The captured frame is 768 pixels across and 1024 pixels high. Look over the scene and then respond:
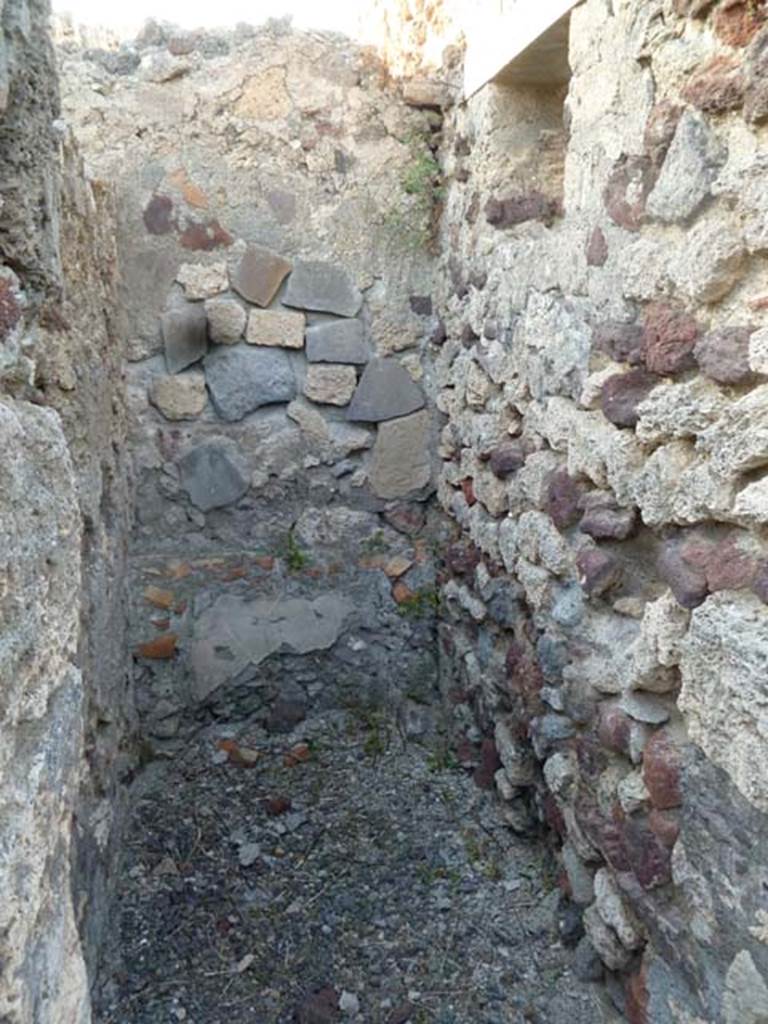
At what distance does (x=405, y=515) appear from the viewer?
2963 mm

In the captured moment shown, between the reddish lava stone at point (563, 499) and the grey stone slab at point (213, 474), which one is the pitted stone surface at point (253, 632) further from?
the reddish lava stone at point (563, 499)

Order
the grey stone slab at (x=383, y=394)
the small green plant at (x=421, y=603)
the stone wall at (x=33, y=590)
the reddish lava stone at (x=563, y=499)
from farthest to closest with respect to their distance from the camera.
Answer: the small green plant at (x=421, y=603), the grey stone slab at (x=383, y=394), the reddish lava stone at (x=563, y=499), the stone wall at (x=33, y=590)

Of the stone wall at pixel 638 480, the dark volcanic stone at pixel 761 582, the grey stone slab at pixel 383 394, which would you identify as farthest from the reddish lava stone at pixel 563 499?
the grey stone slab at pixel 383 394

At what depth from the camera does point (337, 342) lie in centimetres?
280

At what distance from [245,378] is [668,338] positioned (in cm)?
166

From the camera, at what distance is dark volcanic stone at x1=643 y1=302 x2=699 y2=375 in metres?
1.33

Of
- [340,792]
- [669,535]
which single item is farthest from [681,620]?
[340,792]

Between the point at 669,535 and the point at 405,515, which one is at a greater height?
the point at 669,535

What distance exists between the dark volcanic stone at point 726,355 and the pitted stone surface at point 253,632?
6.11ft

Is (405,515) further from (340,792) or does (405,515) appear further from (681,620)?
(681,620)

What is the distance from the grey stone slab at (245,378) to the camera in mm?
2754

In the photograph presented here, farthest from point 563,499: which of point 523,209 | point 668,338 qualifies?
point 523,209

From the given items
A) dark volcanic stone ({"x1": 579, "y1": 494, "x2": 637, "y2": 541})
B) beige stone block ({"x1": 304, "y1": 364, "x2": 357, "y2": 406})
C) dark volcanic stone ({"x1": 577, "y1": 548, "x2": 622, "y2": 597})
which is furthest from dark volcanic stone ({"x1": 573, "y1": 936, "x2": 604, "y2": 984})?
beige stone block ({"x1": 304, "y1": 364, "x2": 357, "y2": 406})

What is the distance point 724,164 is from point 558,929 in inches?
65.9
